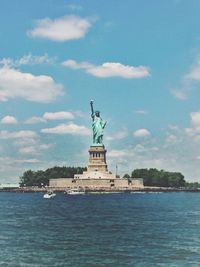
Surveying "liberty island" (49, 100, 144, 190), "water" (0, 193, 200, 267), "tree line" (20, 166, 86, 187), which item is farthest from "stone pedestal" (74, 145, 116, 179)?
"water" (0, 193, 200, 267)

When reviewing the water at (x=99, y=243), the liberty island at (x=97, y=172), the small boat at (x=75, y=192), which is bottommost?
the water at (x=99, y=243)

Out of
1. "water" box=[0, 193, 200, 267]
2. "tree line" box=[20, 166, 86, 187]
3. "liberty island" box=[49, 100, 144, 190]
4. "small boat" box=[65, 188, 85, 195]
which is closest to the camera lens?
"water" box=[0, 193, 200, 267]

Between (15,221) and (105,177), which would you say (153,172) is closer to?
(105,177)

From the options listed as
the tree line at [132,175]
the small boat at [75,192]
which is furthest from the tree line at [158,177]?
the small boat at [75,192]

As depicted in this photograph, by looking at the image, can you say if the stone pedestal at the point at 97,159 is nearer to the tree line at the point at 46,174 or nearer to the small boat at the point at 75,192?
the small boat at the point at 75,192

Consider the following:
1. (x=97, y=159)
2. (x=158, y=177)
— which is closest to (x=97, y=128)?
(x=97, y=159)

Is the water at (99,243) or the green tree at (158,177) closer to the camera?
the water at (99,243)

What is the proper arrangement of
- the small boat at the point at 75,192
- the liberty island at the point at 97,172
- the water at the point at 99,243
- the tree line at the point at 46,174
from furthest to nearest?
the tree line at the point at 46,174 < the liberty island at the point at 97,172 < the small boat at the point at 75,192 < the water at the point at 99,243

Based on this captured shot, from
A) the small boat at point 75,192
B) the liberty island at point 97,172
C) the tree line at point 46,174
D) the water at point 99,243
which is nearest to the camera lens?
the water at point 99,243

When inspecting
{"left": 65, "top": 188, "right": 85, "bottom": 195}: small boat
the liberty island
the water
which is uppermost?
the liberty island

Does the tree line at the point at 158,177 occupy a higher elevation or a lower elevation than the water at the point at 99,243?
higher

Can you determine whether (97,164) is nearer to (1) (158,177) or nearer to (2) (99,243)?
(1) (158,177)

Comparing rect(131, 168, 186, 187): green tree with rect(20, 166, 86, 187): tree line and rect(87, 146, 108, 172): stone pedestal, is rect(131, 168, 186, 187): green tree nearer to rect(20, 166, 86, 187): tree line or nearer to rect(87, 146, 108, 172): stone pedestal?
rect(20, 166, 86, 187): tree line

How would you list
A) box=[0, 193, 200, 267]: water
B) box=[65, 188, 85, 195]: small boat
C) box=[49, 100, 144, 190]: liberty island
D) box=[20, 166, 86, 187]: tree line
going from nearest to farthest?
box=[0, 193, 200, 267]: water, box=[65, 188, 85, 195]: small boat, box=[49, 100, 144, 190]: liberty island, box=[20, 166, 86, 187]: tree line
